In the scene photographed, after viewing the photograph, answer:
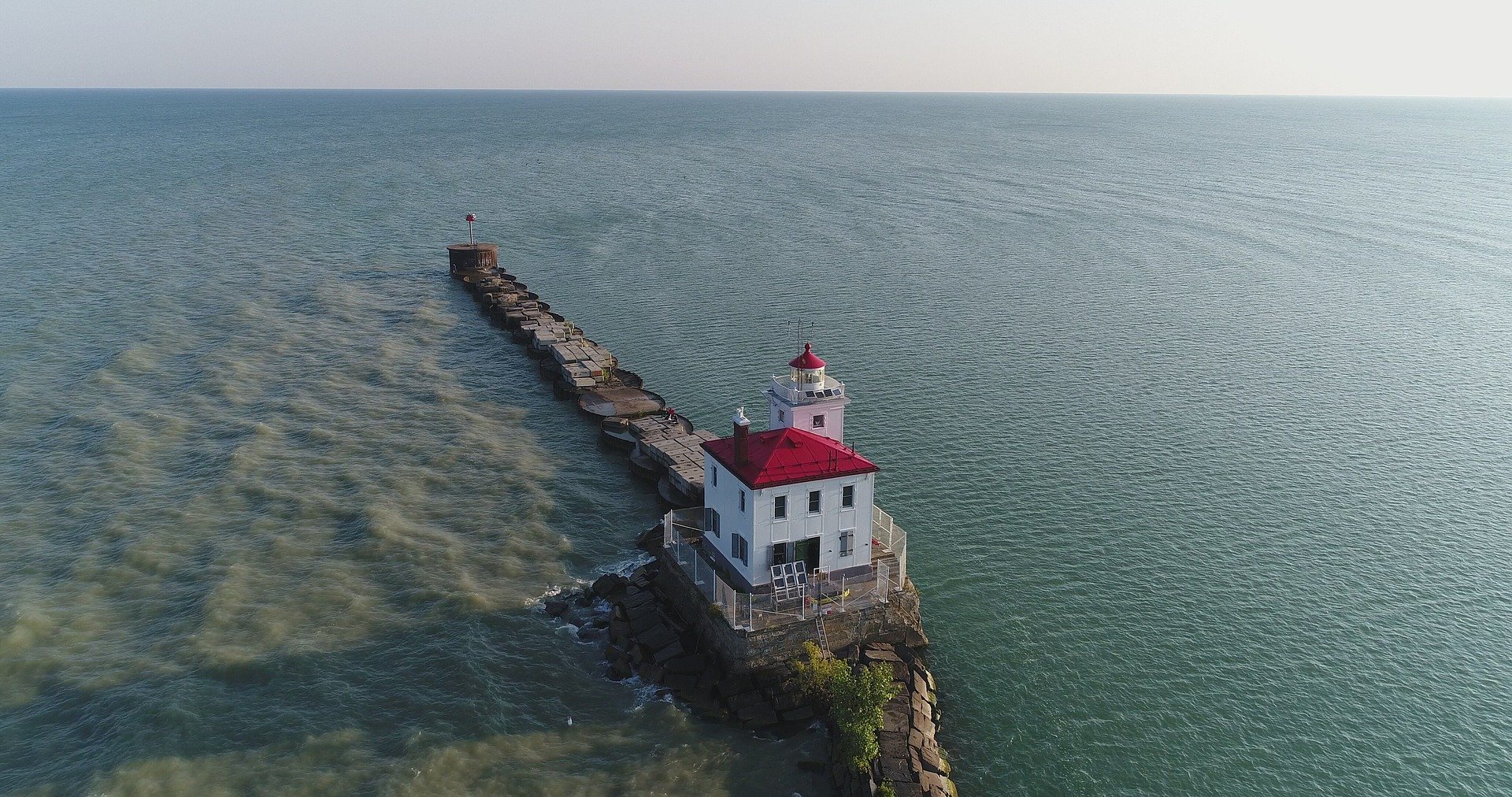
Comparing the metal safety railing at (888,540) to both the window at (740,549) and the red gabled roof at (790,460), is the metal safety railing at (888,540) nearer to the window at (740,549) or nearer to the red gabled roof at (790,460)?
the red gabled roof at (790,460)

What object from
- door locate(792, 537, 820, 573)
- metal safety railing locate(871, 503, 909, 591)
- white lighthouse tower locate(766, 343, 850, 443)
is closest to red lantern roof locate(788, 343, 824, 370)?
white lighthouse tower locate(766, 343, 850, 443)

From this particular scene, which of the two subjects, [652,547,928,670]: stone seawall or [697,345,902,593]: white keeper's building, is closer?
[652,547,928,670]: stone seawall

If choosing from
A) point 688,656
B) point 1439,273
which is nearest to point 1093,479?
point 688,656

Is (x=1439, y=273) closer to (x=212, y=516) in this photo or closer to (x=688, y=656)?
(x=688, y=656)

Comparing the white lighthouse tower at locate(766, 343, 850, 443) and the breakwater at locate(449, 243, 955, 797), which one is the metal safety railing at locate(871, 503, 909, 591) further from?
the white lighthouse tower at locate(766, 343, 850, 443)

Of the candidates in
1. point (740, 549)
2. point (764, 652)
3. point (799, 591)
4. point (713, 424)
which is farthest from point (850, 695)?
point (713, 424)

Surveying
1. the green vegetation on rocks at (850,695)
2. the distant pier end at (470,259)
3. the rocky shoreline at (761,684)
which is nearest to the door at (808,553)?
the green vegetation on rocks at (850,695)
